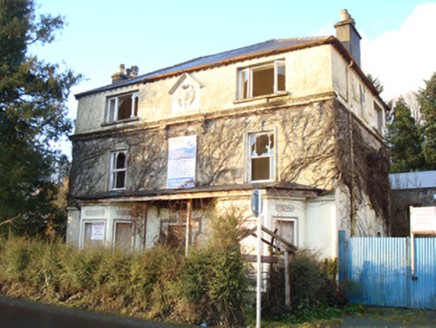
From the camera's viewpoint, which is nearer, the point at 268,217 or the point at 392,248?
the point at 392,248

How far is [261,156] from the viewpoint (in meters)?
14.8

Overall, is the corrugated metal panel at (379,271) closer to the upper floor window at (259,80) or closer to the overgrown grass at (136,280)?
the overgrown grass at (136,280)

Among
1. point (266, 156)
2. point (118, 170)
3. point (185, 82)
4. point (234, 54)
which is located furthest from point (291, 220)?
point (118, 170)

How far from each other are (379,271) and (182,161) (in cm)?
824

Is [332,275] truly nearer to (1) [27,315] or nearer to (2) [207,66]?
(1) [27,315]

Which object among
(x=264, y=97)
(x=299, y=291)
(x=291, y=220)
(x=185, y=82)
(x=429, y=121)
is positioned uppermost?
(x=429, y=121)

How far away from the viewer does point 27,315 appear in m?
9.88

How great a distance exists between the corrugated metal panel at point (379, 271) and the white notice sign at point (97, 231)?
9.47 metres

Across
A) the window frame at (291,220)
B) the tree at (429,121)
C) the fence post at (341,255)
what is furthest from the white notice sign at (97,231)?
the tree at (429,121)

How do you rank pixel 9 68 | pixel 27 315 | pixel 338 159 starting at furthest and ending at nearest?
pixel 9 68 → pixel 338 159 → pixel 27 315

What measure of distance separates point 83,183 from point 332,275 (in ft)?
40.0

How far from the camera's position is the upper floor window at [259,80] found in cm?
1536

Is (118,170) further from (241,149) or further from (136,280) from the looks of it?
(136,280)

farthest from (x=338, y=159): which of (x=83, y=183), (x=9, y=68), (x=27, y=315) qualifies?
(x=9, y=68)
